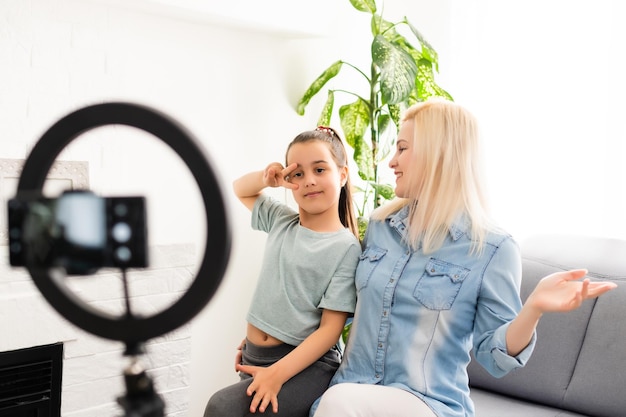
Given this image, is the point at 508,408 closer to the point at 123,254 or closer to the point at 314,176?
the point at 314,176

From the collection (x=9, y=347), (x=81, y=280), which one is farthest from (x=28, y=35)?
(x=81, y=280)

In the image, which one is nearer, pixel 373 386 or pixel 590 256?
pixel 373 386

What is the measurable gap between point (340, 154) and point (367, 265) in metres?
0.29

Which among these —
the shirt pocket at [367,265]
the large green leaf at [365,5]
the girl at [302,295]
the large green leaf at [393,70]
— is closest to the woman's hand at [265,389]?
the girl at [302,295]

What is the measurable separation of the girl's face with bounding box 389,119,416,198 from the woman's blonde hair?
0.01 metres

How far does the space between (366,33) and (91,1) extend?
125 centimetres

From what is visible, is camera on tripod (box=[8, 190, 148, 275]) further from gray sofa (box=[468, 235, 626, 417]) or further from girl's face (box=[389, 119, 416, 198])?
gray sofa (box=[468, 235, 626, 417])

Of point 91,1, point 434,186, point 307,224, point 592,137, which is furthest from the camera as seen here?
point 592,137

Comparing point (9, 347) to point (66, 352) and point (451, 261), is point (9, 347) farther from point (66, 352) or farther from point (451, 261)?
point (451, 261)

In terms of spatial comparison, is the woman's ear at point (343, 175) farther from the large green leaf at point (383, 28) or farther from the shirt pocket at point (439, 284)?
the large green leaf at point (383, 28)

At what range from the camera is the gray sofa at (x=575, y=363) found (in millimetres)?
1941

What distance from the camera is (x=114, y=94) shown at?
206 cm

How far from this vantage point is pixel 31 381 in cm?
190

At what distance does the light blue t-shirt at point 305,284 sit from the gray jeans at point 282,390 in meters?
0.06
